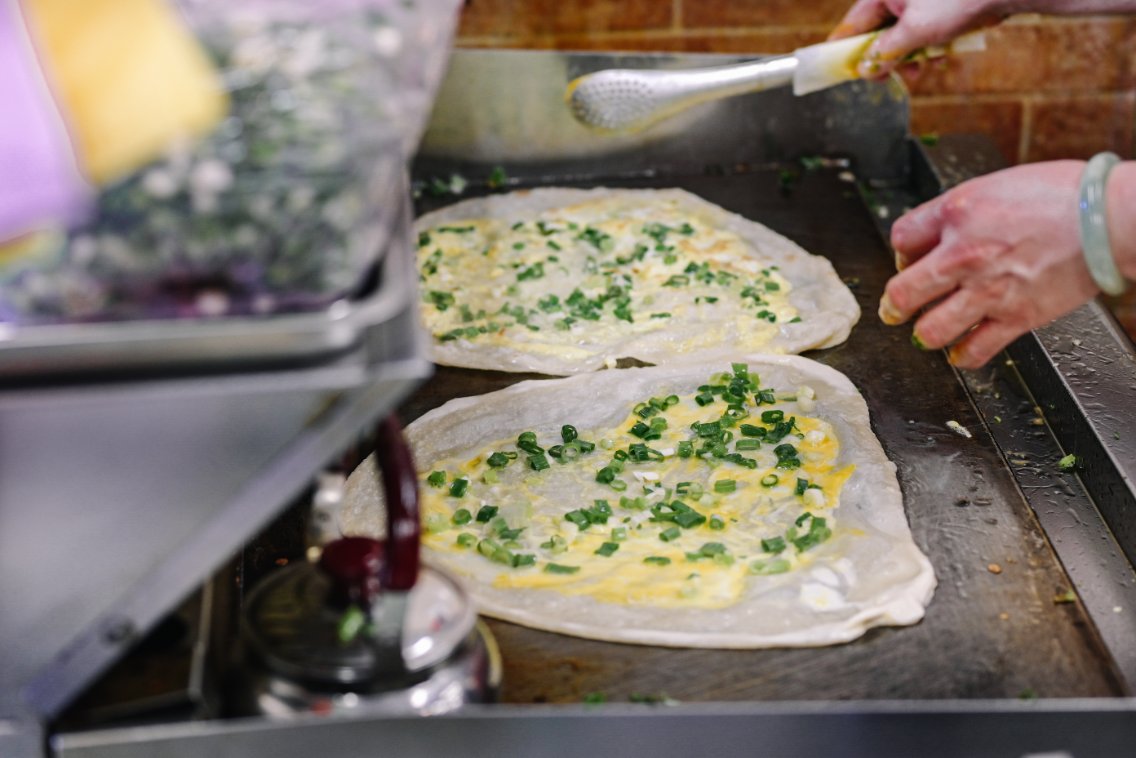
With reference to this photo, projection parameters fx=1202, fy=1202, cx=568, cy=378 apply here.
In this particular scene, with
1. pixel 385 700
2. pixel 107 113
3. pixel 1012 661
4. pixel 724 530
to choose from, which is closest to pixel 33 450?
pixel 107 113

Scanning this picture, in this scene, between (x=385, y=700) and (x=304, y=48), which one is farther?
(x=385, y=700)

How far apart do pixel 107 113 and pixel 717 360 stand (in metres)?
1.53

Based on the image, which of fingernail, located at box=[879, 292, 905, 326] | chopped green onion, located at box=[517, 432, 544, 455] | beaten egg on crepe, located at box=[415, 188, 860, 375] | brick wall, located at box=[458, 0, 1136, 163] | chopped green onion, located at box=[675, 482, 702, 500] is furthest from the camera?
brick wall, located at box=[458, 0, 1136, 163]

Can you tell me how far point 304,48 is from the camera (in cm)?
111

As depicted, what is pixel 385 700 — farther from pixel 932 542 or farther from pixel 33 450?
pixel 932 542

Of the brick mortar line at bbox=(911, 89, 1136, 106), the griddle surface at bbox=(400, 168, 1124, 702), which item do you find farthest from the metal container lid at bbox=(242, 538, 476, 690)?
the brick mortar line at bbox=(911, 89, 1136, 106)

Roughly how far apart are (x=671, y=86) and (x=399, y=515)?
116 cm

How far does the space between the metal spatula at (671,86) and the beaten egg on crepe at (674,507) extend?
49 cm

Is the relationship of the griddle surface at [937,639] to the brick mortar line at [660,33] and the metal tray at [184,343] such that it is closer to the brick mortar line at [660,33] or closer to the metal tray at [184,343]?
the metal tray at [184,343]

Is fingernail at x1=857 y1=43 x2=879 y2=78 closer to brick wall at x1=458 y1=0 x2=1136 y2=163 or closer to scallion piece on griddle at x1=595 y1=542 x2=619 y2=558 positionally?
scallion piece on griddle at x1=595 y1=542 x2=619 y2=558

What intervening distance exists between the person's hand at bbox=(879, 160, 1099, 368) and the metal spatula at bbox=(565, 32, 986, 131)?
1.65 ft

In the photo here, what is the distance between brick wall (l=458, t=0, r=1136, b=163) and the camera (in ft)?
11.9

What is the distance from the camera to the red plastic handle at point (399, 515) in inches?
51.4

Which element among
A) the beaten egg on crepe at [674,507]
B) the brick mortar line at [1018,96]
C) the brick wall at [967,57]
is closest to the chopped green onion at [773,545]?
the beaten egg on crepe at [674,507]
